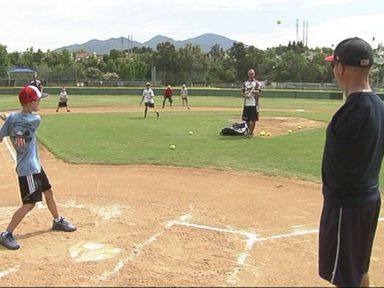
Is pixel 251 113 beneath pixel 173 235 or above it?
above

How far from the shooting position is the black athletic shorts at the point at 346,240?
302 cm

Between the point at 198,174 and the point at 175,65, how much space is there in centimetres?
7241

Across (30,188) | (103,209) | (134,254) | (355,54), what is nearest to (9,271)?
(30,188)

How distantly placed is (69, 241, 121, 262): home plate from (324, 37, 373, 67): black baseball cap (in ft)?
9.84

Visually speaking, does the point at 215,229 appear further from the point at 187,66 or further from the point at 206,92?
the point at 187,66

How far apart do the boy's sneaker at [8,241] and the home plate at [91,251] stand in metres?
0.59

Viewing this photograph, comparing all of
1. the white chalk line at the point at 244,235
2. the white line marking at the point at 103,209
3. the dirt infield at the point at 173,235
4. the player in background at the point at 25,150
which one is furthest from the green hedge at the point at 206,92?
the player in background at the point at 25,150

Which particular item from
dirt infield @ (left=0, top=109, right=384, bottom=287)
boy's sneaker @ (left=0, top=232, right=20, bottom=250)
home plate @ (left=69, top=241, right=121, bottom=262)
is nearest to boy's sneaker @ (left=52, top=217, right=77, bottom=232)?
dirt infield @ (left=0, top=109, right=384, bottom=287)

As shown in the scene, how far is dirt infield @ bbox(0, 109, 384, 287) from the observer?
174 inches

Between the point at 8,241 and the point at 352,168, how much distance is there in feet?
12.3

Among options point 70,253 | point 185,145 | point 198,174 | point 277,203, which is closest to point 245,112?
point 185,145

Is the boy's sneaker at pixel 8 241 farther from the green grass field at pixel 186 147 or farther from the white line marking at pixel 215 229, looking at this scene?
the green grass field at pixel 186 147

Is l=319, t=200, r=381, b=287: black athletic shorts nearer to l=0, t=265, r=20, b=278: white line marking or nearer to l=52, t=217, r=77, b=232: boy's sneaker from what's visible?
l=0, t=265, r=20, b=278: white line marking

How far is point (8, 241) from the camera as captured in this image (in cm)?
520
